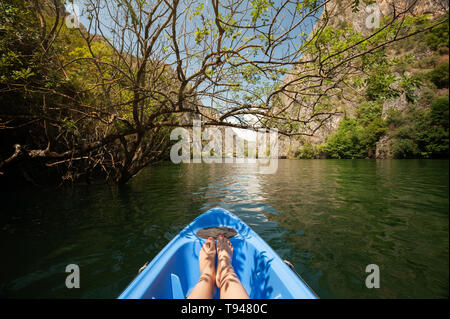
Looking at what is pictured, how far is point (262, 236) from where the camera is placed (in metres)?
3.79

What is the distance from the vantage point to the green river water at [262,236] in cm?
245

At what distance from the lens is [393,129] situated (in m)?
30.2

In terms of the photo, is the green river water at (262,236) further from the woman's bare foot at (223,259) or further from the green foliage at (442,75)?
the woman's bare foot at (223,259)

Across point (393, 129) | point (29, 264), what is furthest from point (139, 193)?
point (393, 129)

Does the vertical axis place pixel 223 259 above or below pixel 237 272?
above

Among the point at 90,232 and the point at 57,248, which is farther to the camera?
the point at 90,232

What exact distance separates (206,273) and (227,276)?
0.29 m

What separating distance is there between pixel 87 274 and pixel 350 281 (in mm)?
3559

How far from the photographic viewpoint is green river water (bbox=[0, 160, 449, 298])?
2445mm

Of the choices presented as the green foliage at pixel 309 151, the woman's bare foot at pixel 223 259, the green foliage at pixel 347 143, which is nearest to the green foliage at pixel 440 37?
the woman's bare foot at pixel 223 259

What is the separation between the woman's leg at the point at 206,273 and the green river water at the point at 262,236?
92 centimetres

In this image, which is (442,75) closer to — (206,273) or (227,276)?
(227,276)

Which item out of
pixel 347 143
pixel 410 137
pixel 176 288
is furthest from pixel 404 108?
pixel 176 288
